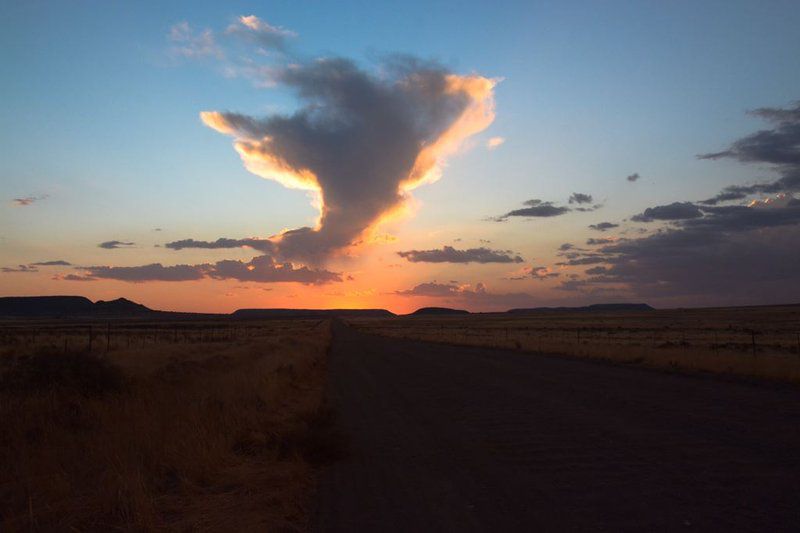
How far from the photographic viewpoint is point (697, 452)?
8.85 metres

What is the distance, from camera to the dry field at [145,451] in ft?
20.2

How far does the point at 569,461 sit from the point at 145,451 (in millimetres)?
6126

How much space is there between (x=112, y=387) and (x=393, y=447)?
8005 millimetres

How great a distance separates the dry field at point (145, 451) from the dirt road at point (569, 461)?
81cm

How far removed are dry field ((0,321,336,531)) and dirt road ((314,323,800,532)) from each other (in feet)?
2.65

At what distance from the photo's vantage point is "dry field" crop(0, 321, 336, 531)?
6.17 meters

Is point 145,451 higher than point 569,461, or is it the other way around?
point 145,451

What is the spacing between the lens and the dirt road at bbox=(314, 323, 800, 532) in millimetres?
6078

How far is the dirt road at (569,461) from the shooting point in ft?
19.9

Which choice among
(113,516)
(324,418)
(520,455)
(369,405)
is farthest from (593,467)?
(369,405)

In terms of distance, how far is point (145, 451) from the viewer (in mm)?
8383

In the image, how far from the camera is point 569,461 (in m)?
8.50

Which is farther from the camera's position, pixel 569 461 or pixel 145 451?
pixel 569 461

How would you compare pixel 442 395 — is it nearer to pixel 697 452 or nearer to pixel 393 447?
pixel 393 447
